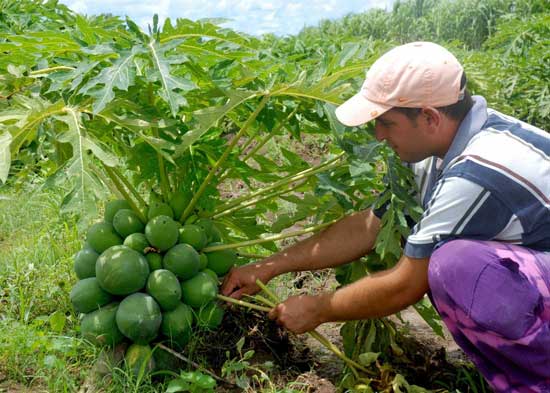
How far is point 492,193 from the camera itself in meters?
2.06

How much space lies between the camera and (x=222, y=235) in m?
3.00

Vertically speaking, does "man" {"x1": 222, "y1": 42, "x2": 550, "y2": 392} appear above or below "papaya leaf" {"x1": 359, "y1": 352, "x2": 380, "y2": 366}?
above

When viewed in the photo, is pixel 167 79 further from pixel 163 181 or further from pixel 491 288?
pixel 491 288

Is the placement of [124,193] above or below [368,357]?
above

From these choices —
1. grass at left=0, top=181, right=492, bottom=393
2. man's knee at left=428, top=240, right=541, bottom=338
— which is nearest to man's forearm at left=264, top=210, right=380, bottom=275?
grass at left=0, top=181, right=492, bottom=393

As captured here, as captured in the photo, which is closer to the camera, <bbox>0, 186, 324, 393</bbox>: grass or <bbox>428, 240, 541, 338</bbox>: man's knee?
<bbox>428, 240, 541, 338</bbox>: man's knee

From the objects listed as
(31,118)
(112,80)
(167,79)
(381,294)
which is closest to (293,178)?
(381,294)

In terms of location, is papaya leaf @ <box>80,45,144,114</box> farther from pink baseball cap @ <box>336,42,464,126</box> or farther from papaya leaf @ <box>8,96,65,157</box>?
pink baseball cap @ <box>336,42,464,126</box>

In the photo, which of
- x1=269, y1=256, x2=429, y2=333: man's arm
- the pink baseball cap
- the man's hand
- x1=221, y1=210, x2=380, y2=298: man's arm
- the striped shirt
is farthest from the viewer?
x1=221, y1=210, x2=380, y2=298: man's arm

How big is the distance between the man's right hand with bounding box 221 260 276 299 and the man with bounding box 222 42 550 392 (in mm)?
426

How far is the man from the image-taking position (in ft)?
6.83

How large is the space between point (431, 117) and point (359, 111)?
0.23 metres

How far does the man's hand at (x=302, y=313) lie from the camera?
2.48 meters

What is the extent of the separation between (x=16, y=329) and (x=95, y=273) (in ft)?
1.58
